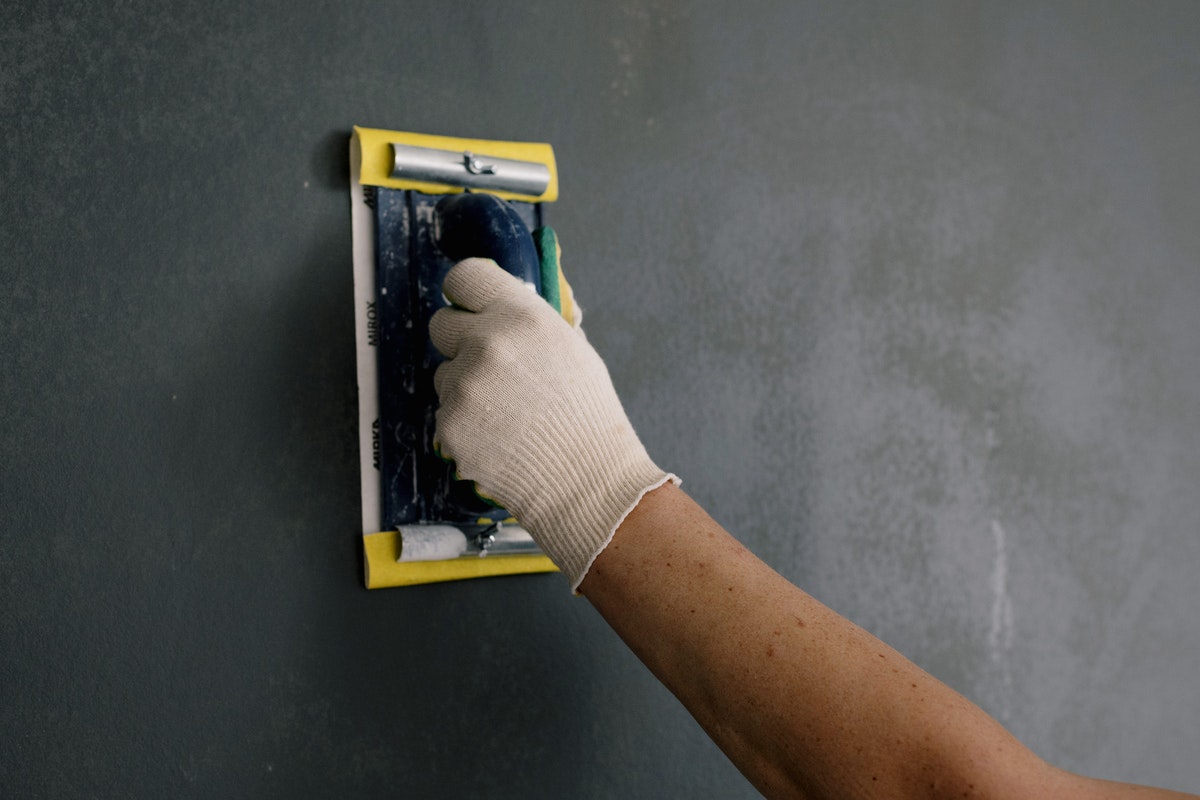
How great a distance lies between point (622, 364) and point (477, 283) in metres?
0.29

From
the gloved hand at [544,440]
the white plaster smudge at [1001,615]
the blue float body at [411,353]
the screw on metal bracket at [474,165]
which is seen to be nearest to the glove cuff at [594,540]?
the gloved hand at [544,440]

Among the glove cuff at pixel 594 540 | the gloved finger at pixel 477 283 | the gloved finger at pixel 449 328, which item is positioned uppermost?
the gloved finger at pixel 477 283

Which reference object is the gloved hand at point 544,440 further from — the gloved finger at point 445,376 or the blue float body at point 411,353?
the blue float body at point 411,353

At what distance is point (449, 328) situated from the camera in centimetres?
90

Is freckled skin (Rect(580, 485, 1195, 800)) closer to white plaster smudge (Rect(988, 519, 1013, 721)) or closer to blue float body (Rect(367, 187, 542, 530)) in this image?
blue float body (Rect(367, 187, 542, 530))

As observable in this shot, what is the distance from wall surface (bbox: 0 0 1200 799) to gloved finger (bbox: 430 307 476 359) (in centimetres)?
14

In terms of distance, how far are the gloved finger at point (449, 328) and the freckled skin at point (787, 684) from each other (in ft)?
0.81

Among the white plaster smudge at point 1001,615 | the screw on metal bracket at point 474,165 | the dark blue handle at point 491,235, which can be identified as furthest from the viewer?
the white plaster smudge at point 1001,615

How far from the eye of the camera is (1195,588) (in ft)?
4.90

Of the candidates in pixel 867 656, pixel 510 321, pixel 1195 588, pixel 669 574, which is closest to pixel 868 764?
pixel 867 656

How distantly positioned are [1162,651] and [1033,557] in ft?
1.00

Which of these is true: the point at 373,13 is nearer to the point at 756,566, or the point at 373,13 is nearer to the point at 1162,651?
the point at 756,566

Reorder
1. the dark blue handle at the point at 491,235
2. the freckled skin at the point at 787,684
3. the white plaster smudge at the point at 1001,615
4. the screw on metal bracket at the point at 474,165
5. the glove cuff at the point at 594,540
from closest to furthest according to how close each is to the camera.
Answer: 1. the freckled skin at the point at 787,684
2. the glove cuff at the point at 594,540
3. the dark blue handle at the point at 491,235
4. the screw on metal bracket at the point at 474,165
5. the white plaster smudge at the point at 1001,615

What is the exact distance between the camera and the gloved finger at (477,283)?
0.87 meters
